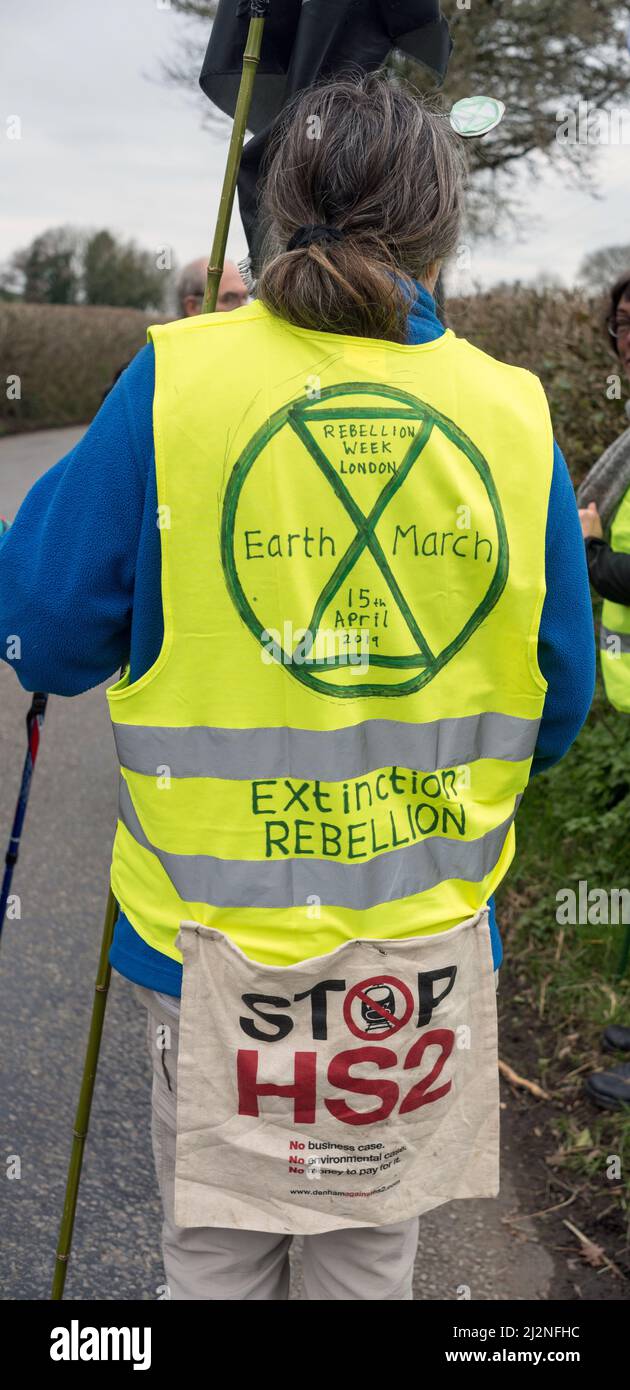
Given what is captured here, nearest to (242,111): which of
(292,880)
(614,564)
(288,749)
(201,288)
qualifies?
(288,749)

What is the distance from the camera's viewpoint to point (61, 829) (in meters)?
5.25

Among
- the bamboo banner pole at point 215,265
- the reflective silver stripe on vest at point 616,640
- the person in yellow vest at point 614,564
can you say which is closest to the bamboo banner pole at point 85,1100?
the bamboo banner pole at point 215,265

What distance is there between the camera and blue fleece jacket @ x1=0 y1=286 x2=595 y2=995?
58.2 inches

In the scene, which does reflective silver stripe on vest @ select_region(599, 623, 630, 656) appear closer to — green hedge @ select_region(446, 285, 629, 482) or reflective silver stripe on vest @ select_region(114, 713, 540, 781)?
green hedge @ select_region(446, 285, 629, 482)

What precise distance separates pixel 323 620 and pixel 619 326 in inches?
99.5

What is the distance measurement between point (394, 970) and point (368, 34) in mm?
1343

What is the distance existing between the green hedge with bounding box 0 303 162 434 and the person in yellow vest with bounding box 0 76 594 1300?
18797mm

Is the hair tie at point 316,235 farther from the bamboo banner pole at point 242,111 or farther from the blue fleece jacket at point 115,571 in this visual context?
the bamboo banner pole at point 242,111

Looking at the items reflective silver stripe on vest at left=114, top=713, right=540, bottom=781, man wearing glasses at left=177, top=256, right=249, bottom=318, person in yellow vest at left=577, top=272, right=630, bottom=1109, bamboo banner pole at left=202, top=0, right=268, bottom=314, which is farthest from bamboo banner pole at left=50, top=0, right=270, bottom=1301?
man wearing glasses at left=177, top=256, right=249, bottom=318

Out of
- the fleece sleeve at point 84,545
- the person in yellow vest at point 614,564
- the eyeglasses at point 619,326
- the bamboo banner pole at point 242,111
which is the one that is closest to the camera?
the fleece sleeve at point 84,545

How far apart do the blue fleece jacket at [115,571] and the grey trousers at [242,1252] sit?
13 centimetres

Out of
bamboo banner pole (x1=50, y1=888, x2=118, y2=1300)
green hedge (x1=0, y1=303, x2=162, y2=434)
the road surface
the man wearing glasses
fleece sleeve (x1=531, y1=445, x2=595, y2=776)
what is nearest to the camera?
fleece sleeve (x1=531, y1=445, x2=595, y2=776)

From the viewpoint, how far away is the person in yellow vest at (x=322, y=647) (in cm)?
148
